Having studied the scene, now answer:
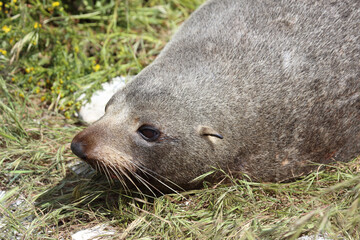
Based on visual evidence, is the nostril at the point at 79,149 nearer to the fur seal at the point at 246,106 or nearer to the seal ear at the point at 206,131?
the fur seal at the point at 246,106

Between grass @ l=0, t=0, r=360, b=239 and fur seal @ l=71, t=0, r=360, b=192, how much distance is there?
22 centimetres

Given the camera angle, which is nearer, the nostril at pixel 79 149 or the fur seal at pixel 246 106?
the nostril at pixel 79 149

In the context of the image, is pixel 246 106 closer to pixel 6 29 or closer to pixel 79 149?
pixel 79 149

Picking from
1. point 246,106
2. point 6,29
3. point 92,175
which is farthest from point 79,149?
point 6,29

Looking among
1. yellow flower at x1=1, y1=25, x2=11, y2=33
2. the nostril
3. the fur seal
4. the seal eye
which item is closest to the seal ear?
the fur seal

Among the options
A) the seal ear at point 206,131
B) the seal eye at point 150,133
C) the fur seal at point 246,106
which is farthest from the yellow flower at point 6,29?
the seal ear at point 206,131

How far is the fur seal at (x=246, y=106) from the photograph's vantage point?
3.80m

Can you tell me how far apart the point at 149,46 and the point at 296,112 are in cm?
296

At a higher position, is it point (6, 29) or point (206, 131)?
point (6, 29)

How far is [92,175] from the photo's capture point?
4496mm

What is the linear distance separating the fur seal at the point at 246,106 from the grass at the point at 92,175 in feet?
0.71

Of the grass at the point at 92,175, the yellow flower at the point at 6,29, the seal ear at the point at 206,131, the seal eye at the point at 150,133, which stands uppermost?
the yellow flower at the point at 6,29

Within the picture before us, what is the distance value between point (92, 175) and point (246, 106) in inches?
64.8

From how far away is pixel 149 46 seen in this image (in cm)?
640
